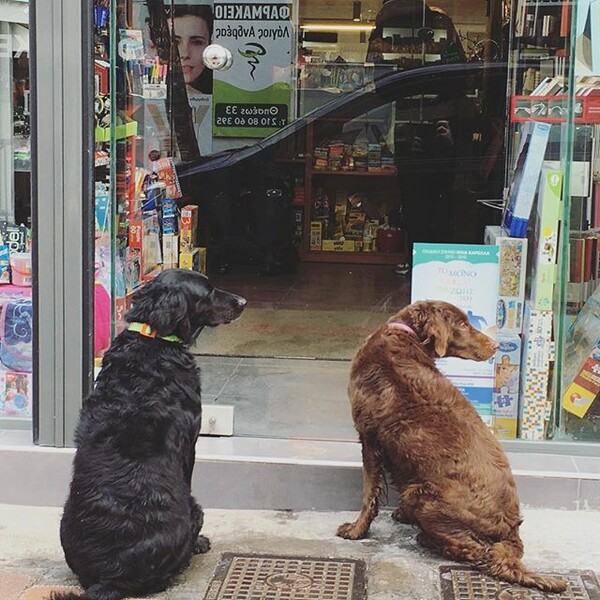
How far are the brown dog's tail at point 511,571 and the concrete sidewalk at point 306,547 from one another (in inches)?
8.4

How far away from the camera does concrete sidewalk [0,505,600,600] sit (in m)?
3.72

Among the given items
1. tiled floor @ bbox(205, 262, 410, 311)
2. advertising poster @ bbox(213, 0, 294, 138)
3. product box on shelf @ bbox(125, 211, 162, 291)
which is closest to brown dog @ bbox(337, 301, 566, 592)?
product box on shelf @ bbox(125, 211, 162, 291)

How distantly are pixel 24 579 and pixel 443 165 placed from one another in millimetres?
4471

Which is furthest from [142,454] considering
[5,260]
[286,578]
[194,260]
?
[194,260]

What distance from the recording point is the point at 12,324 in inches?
187

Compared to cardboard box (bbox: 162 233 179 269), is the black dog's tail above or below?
below

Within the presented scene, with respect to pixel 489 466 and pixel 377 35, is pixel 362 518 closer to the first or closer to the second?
pixel 489 466

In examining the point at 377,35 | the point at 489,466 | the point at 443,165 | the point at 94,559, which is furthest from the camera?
the point at 377,35

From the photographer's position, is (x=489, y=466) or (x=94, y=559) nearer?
(x=94, y=559)

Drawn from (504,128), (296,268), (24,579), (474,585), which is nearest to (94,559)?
(24,579)

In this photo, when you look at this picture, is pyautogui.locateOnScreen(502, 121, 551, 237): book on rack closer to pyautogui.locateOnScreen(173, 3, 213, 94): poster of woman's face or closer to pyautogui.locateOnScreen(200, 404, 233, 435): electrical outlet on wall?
pyautogui.locateOnScreen(200, 404, 233, 435): electrical outlet on wall

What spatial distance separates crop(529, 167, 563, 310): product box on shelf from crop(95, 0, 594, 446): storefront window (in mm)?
15

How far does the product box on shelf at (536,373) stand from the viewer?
15.2 ft

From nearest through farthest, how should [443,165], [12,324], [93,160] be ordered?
[93,160], [12,324], [443,165]
